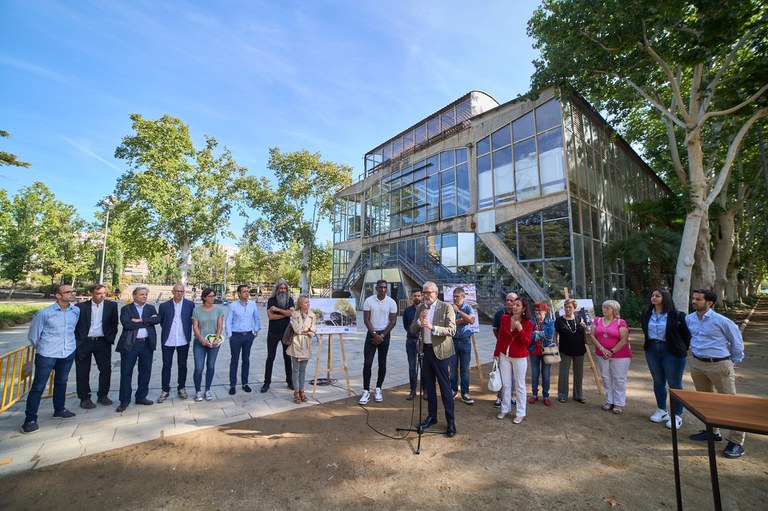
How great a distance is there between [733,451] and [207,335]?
752 centimetres

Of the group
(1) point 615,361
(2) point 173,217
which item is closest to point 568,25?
(1) point 615,361

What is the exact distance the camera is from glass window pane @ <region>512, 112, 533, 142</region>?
17469mm

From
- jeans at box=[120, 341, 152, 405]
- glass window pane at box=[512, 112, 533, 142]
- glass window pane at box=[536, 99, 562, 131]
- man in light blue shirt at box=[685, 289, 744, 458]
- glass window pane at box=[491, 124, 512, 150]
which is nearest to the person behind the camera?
man in light blue shirt at box=[685, 289, 744, 458]

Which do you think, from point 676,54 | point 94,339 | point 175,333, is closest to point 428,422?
point 175,333

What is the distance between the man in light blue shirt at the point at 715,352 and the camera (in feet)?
12.9

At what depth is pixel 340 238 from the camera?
103 feet

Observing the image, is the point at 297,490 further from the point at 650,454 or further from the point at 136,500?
the point at 650,454

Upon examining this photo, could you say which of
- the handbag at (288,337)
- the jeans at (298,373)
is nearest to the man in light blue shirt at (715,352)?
the jeans at (298,373)

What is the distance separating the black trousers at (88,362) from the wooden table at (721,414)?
727 cm

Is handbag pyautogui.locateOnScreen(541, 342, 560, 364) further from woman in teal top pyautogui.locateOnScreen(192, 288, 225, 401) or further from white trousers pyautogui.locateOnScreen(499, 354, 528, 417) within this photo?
woman in teal top pyautogui.locateOnScreen(192, 288, 225, 401)

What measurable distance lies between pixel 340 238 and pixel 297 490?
28855 millimetres

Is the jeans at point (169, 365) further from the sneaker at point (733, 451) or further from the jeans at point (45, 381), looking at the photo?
the sneaker at point (733, 451)

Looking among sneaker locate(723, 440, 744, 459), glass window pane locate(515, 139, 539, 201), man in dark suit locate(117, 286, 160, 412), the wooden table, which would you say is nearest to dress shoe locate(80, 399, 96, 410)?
man in dark suit locate(117, 286, 160, 412)

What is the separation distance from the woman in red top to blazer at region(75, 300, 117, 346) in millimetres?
6194
